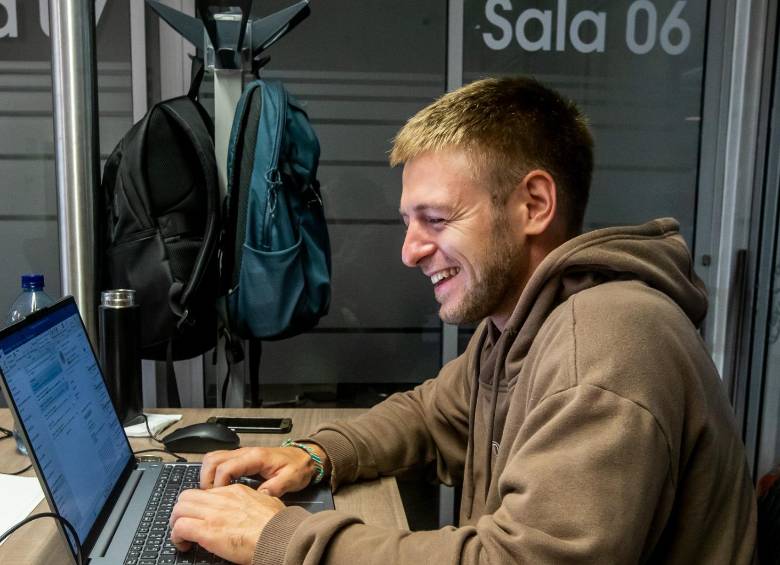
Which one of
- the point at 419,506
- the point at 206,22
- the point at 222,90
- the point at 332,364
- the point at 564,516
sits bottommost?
the point at 419,506

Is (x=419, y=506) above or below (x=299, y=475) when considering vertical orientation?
below

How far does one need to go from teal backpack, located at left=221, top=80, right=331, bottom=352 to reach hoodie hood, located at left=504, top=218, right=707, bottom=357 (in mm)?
880

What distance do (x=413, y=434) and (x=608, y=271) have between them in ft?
1.71

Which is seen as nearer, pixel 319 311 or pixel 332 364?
pixel 319 311

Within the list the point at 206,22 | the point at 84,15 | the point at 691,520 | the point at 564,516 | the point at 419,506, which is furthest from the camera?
the point at 419,506

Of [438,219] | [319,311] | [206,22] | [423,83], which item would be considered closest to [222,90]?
[206,22]

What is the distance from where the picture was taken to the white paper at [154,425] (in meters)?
1.33

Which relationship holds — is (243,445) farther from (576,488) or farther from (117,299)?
(576,488)

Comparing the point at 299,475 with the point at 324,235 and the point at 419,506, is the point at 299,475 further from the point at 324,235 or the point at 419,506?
the point at 419,506

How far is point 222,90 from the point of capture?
174cm

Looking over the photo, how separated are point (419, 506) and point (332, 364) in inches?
23.7

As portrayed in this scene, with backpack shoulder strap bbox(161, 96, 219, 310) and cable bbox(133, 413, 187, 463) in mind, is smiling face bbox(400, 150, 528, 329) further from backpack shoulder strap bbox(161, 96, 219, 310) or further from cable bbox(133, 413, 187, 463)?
backpack shoulder strap bbox(161, 96, 219, 310)

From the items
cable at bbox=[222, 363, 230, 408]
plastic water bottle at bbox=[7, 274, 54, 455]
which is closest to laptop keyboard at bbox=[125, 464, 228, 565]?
plastic water bottle at bbox=[7, 274, 54, 455]

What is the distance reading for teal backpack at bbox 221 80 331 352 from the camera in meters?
1.65
